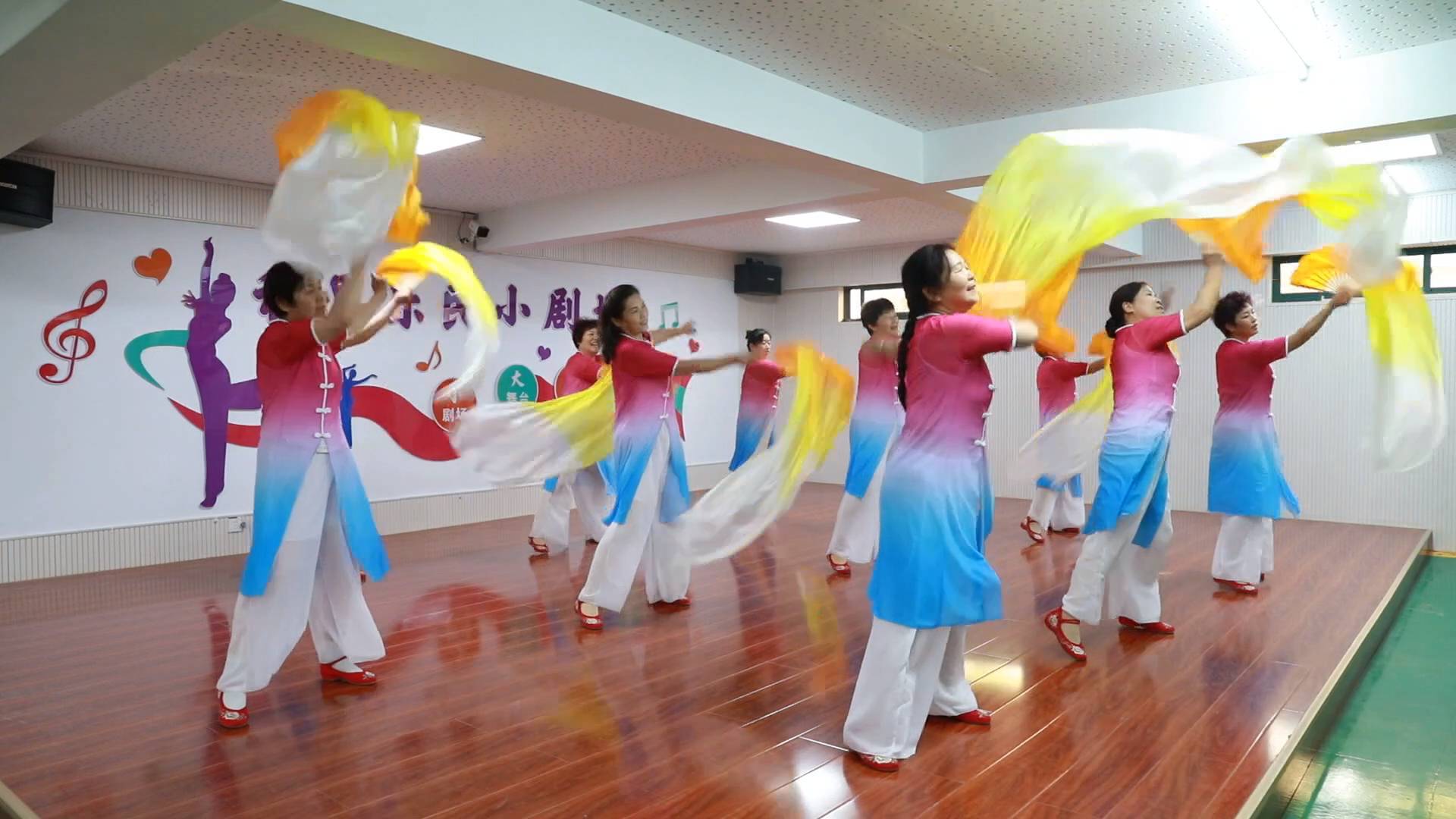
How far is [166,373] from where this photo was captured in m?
6.30

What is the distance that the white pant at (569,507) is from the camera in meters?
6.30

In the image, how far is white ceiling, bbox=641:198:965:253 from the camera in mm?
7914

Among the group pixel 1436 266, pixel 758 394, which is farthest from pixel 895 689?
pixel 1436 266

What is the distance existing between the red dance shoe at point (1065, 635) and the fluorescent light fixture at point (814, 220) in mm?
4904

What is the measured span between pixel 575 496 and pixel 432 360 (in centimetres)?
229

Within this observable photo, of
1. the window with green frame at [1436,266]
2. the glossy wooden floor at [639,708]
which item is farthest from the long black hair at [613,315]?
the window with green frame at [1436,266]

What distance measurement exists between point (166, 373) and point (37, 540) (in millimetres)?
1297

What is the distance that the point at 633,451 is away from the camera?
4.45 meters

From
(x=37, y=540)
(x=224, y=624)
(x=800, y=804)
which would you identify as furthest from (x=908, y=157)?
(x=37, y=540)

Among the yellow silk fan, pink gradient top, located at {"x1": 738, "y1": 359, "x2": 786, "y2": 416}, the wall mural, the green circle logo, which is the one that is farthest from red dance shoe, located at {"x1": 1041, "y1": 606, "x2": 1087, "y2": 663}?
the green circle logo

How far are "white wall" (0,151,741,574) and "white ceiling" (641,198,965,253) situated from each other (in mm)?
2959

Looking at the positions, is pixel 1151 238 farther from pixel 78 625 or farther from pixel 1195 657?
pixel 78 625

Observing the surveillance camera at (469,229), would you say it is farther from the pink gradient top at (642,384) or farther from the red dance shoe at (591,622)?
the red dance shoe at (591,622)

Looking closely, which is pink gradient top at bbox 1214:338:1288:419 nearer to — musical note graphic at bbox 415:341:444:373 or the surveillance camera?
the surveillance camera
